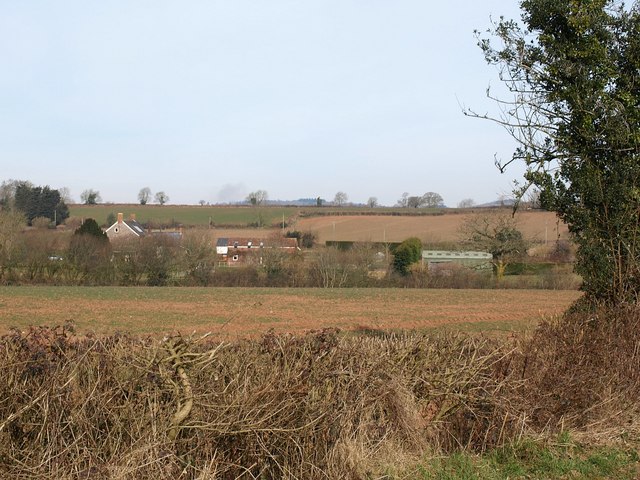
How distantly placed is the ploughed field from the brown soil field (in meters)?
22.8

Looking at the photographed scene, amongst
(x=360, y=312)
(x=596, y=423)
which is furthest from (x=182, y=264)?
(x=596, y=423)

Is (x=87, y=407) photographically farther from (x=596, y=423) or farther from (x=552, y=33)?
(x=552, y=33)

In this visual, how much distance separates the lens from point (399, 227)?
85250 millimetres

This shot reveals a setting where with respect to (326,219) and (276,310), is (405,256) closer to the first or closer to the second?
(276,310)

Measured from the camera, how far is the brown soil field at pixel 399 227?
6831 centimetres

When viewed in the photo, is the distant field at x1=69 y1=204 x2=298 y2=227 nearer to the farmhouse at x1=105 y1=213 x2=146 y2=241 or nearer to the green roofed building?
the farmhouse at x1=105 y1=213 x2=146 y2=241

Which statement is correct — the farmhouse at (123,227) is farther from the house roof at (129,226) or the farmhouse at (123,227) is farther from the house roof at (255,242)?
the house roof at (255,242)

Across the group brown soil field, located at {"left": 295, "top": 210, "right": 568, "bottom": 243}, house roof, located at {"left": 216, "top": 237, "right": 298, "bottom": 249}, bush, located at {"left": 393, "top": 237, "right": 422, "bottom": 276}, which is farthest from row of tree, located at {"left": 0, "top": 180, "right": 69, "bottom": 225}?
bush, located at {"left": 393, "top": 237, "right": 422, "bottom": 276}

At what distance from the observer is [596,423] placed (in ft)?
24.3

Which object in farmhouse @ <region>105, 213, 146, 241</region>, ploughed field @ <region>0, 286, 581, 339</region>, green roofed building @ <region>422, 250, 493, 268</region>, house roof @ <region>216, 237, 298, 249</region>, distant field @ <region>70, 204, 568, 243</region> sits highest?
distant field @ <region>70, 204, 568, 243</region>

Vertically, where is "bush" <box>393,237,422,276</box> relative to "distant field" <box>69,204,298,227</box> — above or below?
below

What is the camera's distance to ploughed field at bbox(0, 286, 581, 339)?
25609 mm

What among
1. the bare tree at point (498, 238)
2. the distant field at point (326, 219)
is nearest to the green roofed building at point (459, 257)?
the bare tree at point (498, 238)

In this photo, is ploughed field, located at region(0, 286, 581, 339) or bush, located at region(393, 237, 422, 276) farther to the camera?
bush, located at region(393, 237, 422, 276)
